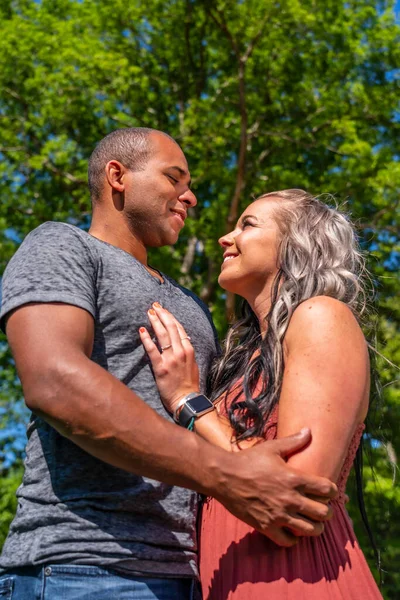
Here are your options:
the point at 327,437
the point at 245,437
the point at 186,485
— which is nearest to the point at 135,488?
the point at 186,485

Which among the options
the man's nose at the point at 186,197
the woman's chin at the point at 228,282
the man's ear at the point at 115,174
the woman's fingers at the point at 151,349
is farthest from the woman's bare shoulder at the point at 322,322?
the man's ear at the point at 115,174

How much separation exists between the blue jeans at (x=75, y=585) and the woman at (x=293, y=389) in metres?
0.33

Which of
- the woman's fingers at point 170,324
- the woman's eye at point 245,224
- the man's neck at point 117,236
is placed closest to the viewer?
the woman's fingers at point 170,324

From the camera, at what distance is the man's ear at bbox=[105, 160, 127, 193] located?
10.3ft

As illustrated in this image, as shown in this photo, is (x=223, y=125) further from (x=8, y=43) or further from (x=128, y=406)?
(x=128, y=406)

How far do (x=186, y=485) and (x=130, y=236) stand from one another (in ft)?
4.13

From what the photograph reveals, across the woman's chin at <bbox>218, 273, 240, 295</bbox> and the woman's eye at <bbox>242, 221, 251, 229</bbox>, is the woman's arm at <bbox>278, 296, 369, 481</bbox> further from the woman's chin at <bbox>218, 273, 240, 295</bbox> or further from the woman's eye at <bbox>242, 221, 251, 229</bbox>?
the woman's eye at <bbox>242, 221, 251, 229</bbox>

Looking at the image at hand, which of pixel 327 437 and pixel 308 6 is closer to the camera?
pixel 327 437

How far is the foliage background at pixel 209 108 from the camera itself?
13.7 meters

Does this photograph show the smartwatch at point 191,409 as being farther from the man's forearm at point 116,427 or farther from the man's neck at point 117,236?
the man's neck at point 117,236

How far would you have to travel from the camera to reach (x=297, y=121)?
14828 millimetres

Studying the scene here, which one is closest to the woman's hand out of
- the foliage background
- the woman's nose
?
the woman's nose

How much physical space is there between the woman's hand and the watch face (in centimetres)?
Answer: 3

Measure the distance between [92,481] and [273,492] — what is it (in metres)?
0.55
